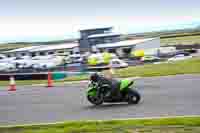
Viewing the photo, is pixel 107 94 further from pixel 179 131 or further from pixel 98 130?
pixel 179 131

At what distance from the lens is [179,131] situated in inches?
306

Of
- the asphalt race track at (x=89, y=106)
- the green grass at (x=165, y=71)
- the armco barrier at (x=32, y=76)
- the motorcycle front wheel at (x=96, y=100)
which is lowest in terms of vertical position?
the asphalt race track at (x=89, y=106)

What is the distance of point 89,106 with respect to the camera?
13.1 metres

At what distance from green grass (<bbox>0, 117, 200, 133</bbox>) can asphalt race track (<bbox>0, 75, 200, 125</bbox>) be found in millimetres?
1197

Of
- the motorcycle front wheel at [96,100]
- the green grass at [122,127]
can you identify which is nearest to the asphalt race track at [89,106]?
the motorcycle front wheel at [96,100]

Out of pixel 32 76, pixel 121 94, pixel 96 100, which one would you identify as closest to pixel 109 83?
pixel 121 94

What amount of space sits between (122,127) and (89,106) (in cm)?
462

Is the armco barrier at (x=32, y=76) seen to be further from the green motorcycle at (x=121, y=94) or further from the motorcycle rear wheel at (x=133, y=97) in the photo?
the motorcycle rear wheel at (x=133, y=97)

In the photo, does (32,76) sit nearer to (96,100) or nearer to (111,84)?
(96,100)

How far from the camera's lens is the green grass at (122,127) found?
813 cm

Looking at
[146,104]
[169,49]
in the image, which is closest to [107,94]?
[146,104]

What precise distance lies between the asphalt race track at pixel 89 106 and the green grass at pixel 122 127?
120 centimetres

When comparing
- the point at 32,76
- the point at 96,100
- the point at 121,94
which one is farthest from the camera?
the point at 32,76

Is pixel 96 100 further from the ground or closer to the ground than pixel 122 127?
further from the ground
